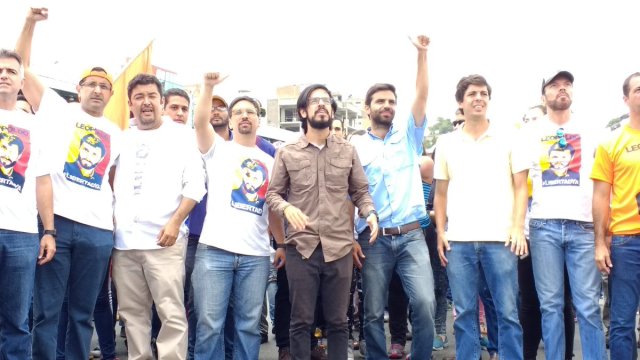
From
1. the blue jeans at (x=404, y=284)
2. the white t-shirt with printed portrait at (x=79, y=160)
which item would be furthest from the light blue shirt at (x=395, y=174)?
the white t-shirt with printed portrait at (x=79, y=160)

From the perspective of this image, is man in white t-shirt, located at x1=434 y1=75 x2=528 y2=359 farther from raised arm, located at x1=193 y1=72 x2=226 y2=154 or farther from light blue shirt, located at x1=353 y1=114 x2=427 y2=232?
raised arm, located at x1=193 y1=72 x2=226 y2=154

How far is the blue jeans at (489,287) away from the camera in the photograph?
4461 mm

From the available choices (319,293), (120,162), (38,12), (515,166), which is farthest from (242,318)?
(38,12)

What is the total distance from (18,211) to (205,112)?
1528 mm

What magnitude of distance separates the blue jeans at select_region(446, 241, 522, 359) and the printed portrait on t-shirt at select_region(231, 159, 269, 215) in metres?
1.56

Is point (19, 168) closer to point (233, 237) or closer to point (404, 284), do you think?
point (233, 237)

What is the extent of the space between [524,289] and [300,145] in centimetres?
235

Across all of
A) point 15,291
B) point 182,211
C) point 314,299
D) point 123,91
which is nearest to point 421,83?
point 314,299

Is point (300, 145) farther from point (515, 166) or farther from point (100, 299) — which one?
point (100, 299)

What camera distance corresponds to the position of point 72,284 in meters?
4.39

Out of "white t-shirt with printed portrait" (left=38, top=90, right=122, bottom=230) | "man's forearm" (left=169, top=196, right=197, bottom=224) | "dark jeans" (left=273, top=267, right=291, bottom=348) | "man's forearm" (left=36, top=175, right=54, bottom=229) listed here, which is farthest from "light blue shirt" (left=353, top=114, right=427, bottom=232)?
"man's forearm" (left=36, top=175, right=54, bottom=229)

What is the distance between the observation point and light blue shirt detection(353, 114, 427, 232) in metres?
4.89

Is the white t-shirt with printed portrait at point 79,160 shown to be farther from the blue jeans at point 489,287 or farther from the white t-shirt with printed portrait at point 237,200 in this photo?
the blue jeans at point 489,287

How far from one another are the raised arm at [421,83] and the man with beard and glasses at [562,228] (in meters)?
0.83
